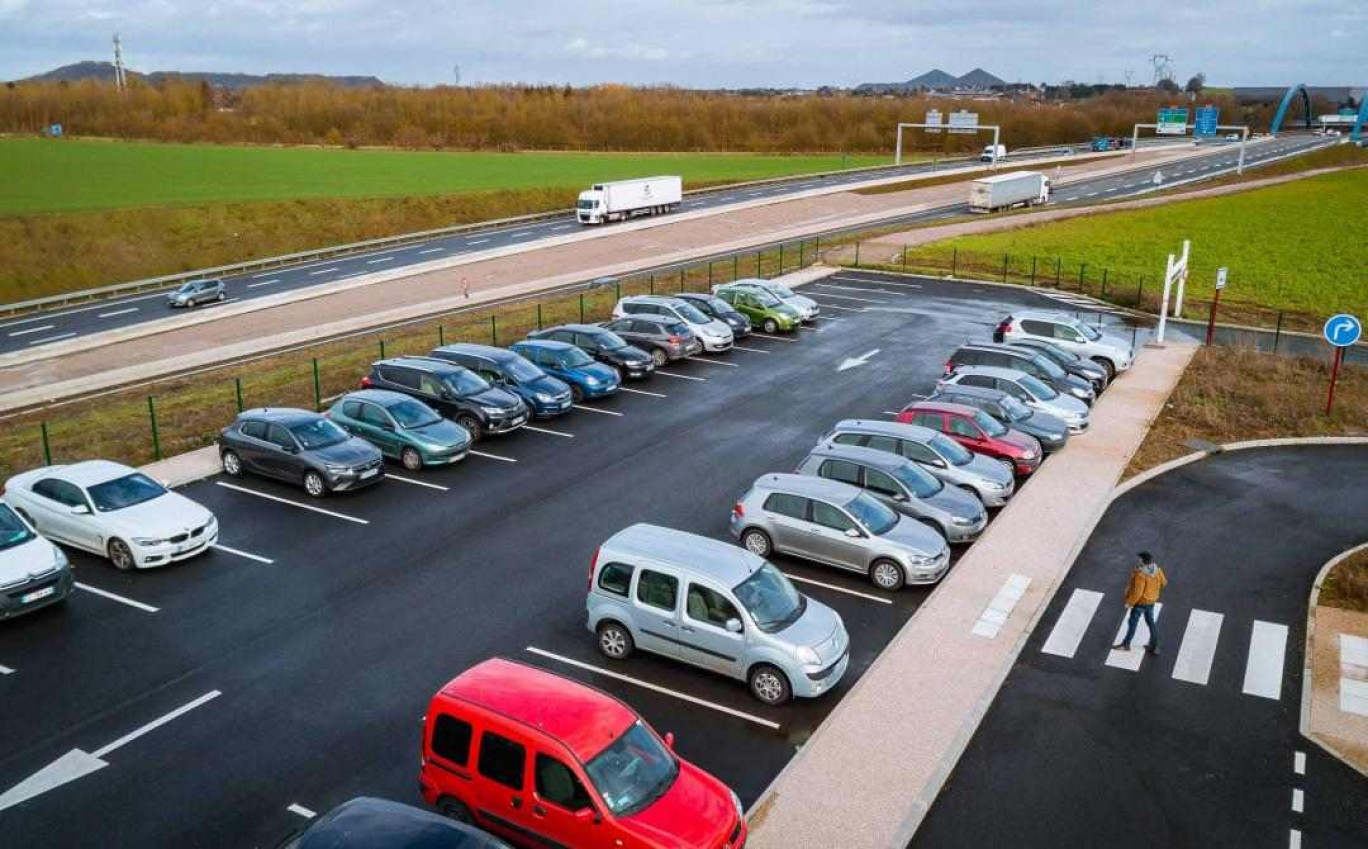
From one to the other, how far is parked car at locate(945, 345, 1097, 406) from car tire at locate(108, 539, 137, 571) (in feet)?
61.5

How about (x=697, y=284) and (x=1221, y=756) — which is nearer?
(x=1221, y=756)

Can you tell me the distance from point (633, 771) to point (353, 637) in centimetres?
657

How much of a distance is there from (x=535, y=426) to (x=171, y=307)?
115 ft

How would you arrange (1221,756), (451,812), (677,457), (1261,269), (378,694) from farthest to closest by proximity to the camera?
(1261,269), (677,457), (378,694), (1221,756), (451,812)

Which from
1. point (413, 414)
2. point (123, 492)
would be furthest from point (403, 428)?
point (123, 492)

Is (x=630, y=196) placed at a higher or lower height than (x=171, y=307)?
higher

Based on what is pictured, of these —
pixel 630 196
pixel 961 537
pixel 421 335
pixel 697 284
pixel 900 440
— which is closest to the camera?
pixel 961 537

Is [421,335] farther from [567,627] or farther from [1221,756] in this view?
[1221,756]

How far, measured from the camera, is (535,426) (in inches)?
998

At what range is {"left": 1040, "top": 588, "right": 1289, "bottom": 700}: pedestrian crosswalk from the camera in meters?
14.4

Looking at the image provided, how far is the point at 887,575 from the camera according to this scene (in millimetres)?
16688

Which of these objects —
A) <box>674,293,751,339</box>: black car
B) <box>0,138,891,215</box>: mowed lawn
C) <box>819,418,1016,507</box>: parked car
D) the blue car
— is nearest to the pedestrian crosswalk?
<box>819,418,1016,507</box>: parked car

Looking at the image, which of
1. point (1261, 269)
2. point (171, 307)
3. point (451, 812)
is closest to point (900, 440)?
point (451, 812)

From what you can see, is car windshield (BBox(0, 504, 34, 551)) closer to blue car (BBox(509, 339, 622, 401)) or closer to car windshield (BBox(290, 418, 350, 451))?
car windshield (BBox(290, 418, 350, 451))
